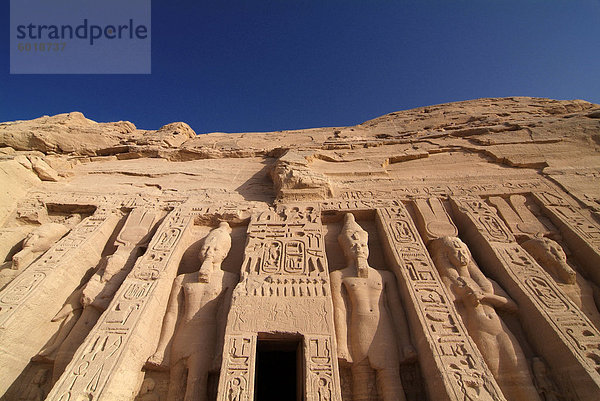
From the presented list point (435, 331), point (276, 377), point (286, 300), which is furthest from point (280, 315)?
point (276, 377)

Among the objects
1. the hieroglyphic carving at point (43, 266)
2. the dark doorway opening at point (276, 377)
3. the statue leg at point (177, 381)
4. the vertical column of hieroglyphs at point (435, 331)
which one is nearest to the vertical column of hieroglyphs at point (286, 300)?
the statue leg at point (177, 381)

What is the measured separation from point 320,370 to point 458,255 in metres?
2.72

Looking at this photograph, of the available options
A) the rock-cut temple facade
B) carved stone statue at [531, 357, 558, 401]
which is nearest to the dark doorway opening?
the rock-cut temple facade

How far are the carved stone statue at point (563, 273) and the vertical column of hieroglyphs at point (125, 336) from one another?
570 centimetres

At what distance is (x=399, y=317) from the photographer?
4328mm

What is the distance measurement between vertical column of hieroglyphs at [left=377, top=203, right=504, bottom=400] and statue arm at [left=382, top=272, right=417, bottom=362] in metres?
0.10

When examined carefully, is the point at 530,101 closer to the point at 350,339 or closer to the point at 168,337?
the point at 350,339

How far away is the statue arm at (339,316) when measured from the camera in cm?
399

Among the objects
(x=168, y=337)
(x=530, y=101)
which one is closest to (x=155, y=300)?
(x=168, y=337)

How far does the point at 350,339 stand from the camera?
414cm

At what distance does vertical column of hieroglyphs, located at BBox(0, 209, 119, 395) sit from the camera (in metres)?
4.13

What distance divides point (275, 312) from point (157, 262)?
2168 millimetres

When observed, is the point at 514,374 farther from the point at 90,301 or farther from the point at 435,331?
the point at 90,301

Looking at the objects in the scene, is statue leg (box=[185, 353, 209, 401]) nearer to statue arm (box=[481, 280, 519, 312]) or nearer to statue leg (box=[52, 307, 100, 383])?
statue leg (box=[52, 307, 100, 383])
